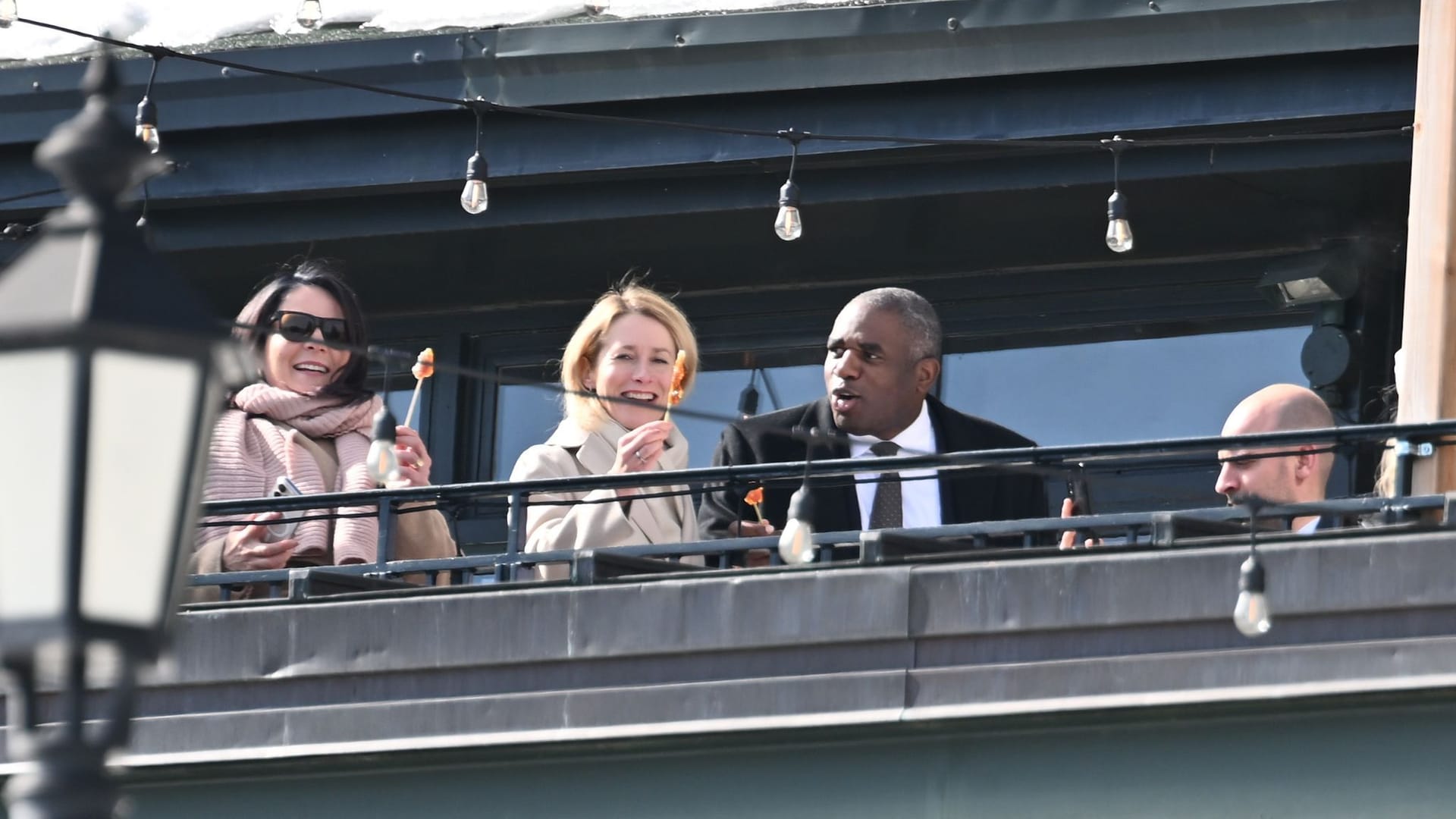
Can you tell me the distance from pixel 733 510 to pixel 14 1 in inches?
175

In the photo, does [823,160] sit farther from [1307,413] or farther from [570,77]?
[1307,413]

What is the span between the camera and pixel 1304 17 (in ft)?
34.5

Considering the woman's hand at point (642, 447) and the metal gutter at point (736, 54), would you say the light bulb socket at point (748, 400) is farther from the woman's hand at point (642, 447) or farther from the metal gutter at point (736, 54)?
the woman's hand at point (642, 447)

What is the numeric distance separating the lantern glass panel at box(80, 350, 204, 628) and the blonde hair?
15.9ft

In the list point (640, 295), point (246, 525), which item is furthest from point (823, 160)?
point (246, 525)

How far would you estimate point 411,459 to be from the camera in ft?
27.6

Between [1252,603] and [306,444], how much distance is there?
345 cm

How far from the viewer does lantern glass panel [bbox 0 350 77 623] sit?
11.3ft

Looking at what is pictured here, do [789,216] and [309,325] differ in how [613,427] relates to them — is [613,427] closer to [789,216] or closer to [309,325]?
[309,325]

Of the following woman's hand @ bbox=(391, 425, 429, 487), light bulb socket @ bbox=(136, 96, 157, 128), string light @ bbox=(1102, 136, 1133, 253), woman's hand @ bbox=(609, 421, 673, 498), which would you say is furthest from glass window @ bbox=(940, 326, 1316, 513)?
light bulb socket @ bbox=(136, 96, 157, 128)

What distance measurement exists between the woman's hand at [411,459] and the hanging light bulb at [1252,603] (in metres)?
2.83

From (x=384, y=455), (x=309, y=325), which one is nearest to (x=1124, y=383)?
(x=309, y=325)

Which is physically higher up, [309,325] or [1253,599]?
[309,325]

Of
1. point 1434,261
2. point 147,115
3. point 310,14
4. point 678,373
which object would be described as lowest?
point 678,373
